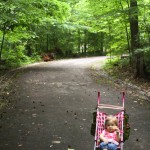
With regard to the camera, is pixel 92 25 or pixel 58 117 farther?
pixel 92 25

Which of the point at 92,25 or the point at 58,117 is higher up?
the point at 92,25

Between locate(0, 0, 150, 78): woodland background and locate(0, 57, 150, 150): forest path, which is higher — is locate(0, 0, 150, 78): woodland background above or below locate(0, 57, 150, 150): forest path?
above

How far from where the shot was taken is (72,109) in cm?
1039

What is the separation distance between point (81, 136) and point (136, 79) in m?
9.91

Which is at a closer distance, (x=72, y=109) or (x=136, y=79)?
(x=72, y=109)

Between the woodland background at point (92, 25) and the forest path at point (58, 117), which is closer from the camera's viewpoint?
the forest path at point (58, 117)

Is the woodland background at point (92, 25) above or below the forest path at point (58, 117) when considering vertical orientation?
above

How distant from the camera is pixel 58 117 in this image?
9.34m

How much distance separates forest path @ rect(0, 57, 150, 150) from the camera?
7.17m

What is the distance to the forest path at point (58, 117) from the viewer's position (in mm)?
7168

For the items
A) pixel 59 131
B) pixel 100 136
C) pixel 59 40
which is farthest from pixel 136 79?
pixel 59 40

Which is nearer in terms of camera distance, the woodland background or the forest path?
the forest path

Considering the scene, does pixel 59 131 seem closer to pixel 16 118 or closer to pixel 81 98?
pixel 16 118

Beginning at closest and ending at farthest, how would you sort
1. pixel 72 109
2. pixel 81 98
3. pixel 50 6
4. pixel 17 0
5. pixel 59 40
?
1. pixel 72 109
2. pixel 17 0
3. pixel 81 98
4. pixel 50 6
5. pixel 59 40
